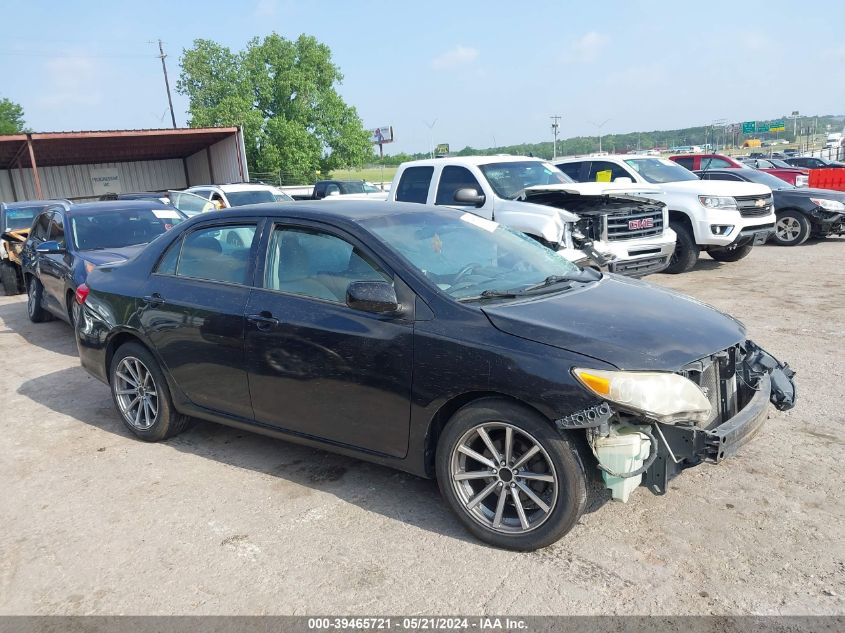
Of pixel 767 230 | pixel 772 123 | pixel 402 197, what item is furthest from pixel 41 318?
pixel 772 123

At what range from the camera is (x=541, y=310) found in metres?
3.46

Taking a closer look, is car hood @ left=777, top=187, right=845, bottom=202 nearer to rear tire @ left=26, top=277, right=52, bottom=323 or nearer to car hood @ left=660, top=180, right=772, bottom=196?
car hood @ left=660, top=180, right=772, bottom=196

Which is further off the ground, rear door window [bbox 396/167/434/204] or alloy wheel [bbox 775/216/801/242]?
rear door window [bbox 396/167/434/204]

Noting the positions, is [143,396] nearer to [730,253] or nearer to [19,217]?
[730,253]

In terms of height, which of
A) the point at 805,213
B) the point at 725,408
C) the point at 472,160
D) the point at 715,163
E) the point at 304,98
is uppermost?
the point at 304,98

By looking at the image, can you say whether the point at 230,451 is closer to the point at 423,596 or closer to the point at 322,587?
the point at 322,587

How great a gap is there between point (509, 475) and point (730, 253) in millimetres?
10048

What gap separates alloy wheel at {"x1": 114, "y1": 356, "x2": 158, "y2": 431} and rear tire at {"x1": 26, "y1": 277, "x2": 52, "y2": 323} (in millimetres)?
5169

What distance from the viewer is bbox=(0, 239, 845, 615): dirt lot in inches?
116

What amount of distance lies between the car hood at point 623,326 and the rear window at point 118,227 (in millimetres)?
5918

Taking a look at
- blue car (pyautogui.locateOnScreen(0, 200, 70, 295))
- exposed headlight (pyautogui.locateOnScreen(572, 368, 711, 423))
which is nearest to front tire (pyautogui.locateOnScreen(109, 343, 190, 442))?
exposed headlight (pyautogui.locateOnScreen(572, 368, 711, 423))

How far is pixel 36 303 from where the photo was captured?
30.8 feet

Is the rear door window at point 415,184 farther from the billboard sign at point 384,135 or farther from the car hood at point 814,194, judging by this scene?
the billboard sign at point 384,135

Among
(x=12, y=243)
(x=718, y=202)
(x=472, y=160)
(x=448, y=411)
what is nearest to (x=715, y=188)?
(x=718, y=202)
